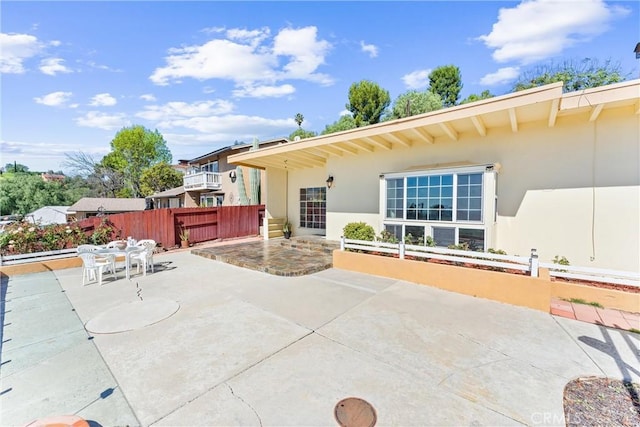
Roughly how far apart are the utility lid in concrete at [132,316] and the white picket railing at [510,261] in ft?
14.4

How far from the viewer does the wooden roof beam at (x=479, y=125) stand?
18.3 ft

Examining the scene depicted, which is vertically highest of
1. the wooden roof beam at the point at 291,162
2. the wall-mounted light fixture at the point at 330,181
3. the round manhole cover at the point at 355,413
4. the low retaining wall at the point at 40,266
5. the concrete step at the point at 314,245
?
the wooden roof beam at the point at 291,162

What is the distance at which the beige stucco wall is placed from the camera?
5.12 meters

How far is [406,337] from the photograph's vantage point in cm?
347

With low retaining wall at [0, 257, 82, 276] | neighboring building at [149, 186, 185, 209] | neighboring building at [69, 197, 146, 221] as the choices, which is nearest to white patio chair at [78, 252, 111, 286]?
low retaining wall at [0, 257, 82, 276]

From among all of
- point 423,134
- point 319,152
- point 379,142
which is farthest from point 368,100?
point 423,134

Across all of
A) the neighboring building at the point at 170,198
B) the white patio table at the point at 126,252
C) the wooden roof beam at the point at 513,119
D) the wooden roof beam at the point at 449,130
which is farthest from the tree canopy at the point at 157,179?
the wooden roof beam at the point at 513,119

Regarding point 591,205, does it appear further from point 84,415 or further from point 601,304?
point 84,415

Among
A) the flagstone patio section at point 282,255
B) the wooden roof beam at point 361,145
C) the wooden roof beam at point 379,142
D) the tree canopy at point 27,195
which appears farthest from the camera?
the tree canopy at point 27,195

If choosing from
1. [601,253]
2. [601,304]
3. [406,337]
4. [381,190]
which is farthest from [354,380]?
[601,253]

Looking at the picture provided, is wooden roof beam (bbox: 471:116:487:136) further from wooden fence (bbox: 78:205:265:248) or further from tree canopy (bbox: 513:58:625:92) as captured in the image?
tree canopy (bbox: 513:58:625:92)

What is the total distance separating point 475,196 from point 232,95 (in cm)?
1601

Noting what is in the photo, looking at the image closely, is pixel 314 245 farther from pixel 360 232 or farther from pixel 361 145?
pixel 361 145
